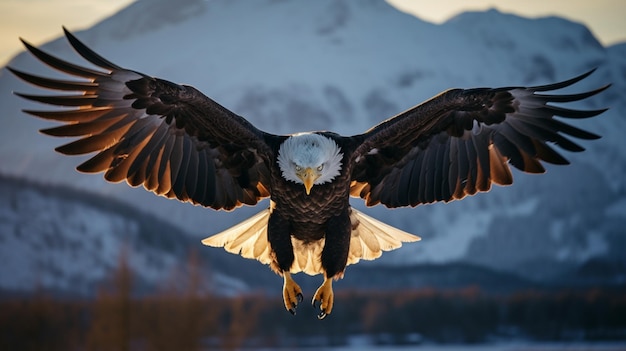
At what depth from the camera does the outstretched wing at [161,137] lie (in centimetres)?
568

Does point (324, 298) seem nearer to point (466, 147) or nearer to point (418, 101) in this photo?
point (466, 147)

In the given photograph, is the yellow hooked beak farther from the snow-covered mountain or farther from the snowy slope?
the snow-covered mountain

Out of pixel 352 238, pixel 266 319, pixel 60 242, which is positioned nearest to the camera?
pixel 352 238

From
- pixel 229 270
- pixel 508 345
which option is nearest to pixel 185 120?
pixel 508 345

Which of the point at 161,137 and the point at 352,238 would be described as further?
the point at 352,238

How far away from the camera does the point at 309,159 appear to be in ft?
18.1

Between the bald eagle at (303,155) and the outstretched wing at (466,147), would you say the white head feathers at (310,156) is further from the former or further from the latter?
the outstretched wing at (466,147)

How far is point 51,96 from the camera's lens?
5516mm

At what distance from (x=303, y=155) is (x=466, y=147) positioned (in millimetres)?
1380

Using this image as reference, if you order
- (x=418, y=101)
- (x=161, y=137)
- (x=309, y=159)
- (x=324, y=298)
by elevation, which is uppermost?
(x=418, y=101)

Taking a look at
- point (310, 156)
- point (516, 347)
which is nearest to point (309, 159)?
point (310, 156)

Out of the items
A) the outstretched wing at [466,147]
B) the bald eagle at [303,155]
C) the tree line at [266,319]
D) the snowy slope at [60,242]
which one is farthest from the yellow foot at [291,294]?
the snowy slope at [60,242]

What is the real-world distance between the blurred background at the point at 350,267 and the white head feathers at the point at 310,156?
5226mm

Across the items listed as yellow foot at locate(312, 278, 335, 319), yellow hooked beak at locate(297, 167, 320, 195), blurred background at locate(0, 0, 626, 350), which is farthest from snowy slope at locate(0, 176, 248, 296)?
yellow hooked beak at locate(297, 167, 320, 195)
